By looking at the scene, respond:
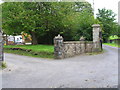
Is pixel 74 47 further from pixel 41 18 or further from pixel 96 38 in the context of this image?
pixel 41 18

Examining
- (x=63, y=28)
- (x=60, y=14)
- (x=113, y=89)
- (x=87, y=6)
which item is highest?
(x=87, y=6)

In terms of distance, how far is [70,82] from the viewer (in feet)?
17.3

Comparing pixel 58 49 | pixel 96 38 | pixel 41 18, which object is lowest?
pixel 58 49

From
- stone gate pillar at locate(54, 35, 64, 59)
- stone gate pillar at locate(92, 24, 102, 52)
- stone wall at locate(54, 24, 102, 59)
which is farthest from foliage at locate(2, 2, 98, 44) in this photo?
stone gate pillar at locate(54, 35, 64, 59)

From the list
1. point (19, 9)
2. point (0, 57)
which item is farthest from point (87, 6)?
point (0, 57)

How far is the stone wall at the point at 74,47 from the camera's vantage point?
37.8 feet

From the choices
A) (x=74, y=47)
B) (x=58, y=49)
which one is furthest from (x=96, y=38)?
(x=58, y=49)

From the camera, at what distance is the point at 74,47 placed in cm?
1359

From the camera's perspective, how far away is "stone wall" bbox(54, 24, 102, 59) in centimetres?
1153

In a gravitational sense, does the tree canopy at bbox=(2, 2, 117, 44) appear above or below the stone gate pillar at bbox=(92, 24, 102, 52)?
above

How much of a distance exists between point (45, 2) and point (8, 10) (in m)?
4.25

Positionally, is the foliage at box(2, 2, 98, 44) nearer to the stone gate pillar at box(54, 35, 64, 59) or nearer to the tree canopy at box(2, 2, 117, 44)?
the tree canopy at box(2, 2, 117, 44)

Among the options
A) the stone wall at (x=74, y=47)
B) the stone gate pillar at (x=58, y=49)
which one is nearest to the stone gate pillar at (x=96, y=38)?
the stone wall at (x=74, y=47)

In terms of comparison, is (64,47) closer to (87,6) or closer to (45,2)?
(45,2)
